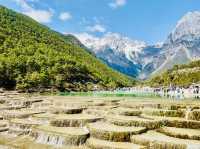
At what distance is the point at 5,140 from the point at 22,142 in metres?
1.56

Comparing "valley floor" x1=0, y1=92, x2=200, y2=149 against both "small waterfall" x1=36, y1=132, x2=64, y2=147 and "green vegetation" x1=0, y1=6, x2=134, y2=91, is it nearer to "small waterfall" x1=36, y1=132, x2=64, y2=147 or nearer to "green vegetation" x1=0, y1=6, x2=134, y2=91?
"small waterfall" x1=36, y1=132, x2=64, y2=147

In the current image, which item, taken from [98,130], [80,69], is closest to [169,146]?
[98,130]

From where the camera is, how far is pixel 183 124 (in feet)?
87.1

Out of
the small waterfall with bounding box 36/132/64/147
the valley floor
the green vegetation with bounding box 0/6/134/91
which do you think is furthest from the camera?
the green vegetation with bounding box 0/6/134/91

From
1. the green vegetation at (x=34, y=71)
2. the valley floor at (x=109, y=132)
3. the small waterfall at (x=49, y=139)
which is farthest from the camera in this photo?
the green vegetation at (x=34, y=71)

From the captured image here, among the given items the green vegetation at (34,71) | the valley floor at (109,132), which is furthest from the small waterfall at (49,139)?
the green vegetation at (34,71)

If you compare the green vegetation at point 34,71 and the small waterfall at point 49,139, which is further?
the green vegetation at point 34,71

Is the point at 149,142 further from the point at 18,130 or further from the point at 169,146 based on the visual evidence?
the point at 18,130

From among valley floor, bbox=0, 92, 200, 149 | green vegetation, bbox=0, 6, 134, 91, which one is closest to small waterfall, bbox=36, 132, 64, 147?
valley floor, bbox=0, 92, 200, 149

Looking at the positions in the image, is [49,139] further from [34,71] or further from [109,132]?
[34,71]

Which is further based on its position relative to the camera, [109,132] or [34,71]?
[34,71]

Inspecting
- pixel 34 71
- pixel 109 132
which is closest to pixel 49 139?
pixel 109 132

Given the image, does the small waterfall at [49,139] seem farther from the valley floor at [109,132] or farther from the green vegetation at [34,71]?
the green vegetation at [34,71]

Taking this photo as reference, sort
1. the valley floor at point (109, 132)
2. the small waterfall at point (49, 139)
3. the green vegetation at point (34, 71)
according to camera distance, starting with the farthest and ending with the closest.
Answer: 1. the green vegetation at point (34, 71)
2. the small waterfall at point (49, 139)
3. the valley floor at point (109, 132)
